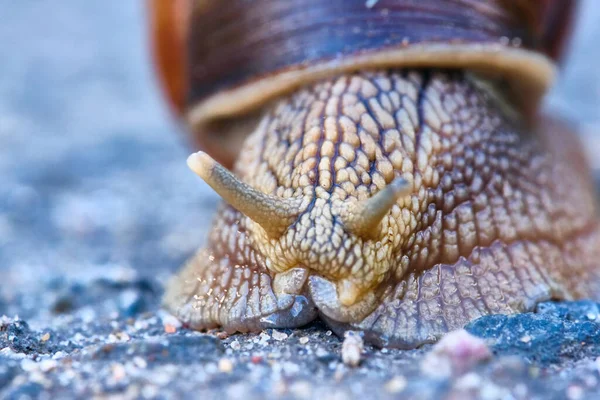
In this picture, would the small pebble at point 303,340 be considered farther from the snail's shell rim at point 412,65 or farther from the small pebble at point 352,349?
the snail's shell rim at point 412,65

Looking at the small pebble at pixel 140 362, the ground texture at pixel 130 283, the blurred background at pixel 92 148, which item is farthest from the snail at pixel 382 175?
the blurred background at pixel 92 148

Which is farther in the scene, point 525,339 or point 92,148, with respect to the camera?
point 92,148

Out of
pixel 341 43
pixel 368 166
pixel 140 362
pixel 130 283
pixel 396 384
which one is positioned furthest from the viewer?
pixel 130 283

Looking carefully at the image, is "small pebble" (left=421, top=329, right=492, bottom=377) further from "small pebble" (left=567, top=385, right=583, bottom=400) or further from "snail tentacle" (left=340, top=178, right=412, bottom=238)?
"snail tentacle" (left=340, top=178, right=412, bottom=238)

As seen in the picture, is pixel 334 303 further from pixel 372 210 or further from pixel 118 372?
pixel 118 372

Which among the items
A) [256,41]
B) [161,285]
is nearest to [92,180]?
[161,285]

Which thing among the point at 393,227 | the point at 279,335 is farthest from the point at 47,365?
the point at 393,227
